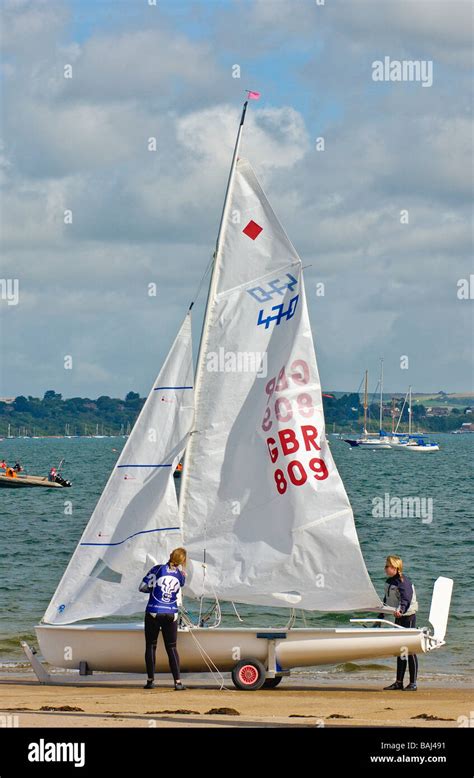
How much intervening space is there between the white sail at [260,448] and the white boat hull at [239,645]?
483 mm

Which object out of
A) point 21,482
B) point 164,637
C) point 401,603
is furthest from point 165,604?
point 21,482

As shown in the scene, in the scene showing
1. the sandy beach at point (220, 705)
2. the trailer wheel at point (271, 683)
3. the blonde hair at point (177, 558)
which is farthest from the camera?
the trailer wheel at point (271, 683)

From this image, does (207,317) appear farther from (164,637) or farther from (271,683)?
(271,683)

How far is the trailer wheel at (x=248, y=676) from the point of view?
15375 mm

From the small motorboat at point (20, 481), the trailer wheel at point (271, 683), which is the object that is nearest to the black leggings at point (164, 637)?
the trailer wheel at point (271, 683)

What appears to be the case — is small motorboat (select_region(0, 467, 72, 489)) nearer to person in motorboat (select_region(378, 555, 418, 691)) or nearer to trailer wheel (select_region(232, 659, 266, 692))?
person in motorboat (select_region(378, 555, 418, 691))

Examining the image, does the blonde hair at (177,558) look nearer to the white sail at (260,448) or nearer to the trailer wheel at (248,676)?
the white sail at (260,448)

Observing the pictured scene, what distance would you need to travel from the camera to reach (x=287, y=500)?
15594 millimetres

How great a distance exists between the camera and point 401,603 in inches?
626

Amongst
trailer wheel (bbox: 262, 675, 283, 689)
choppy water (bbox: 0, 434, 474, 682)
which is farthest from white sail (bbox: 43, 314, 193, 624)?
choppy water (bbox: 0, 434, 474, 682)
